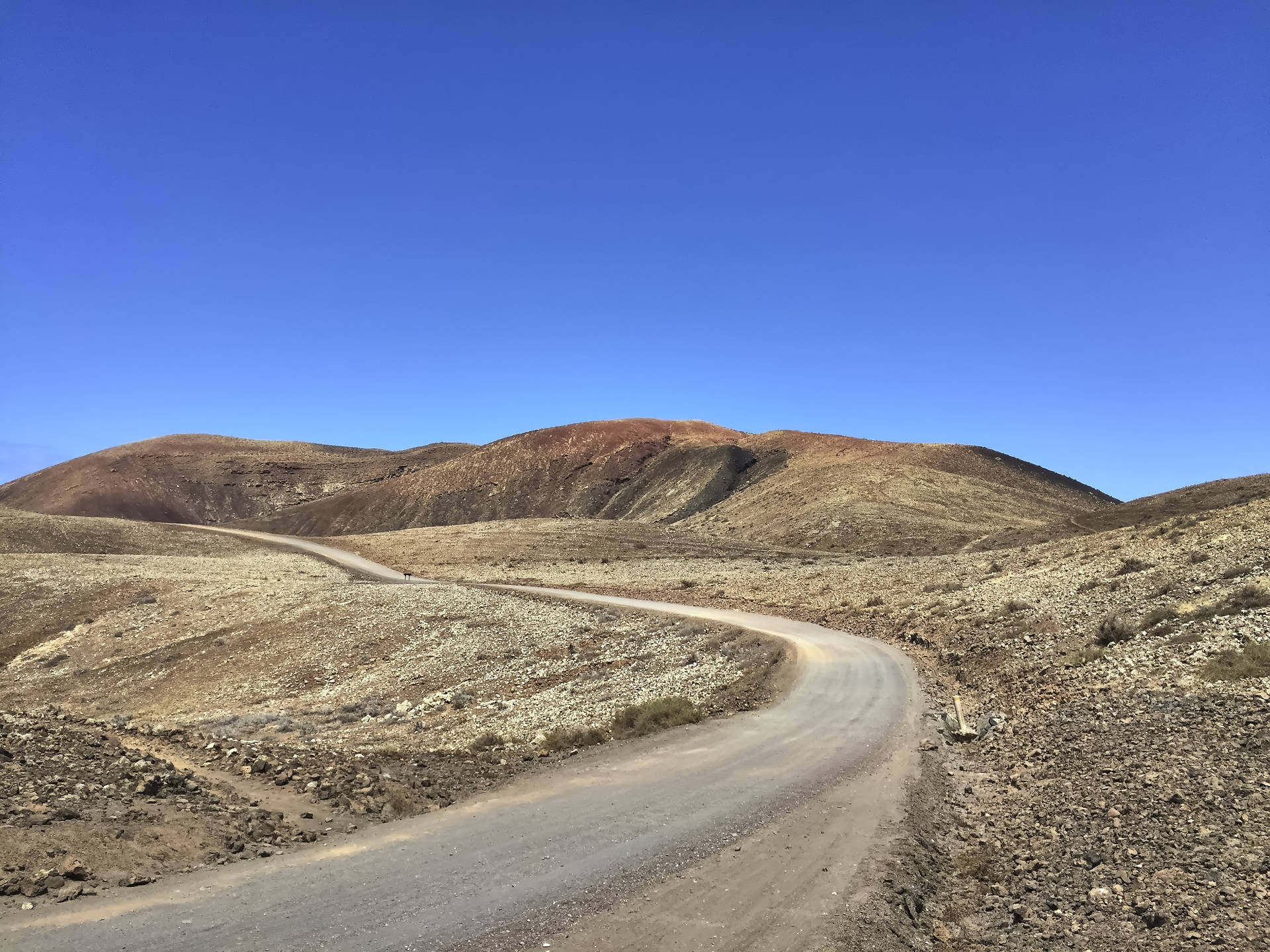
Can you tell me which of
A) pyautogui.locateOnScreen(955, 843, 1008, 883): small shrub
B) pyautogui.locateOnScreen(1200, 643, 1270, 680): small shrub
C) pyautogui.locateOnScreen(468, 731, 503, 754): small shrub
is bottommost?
pyautogui.locateOnScreen(955, 843, 1008, 883): small shrub

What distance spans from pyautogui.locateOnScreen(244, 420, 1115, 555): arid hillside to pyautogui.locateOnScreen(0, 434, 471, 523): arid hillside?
24.9 meters

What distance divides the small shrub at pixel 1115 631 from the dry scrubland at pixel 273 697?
28.2ft

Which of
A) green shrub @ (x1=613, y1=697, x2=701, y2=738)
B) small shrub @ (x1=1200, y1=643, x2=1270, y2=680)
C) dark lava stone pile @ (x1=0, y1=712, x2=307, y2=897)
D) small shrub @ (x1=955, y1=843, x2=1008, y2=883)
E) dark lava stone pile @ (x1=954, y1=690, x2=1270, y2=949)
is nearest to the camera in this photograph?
dark lava stone pile @ (x1=954, y1=690, x2=1270, y2=949)

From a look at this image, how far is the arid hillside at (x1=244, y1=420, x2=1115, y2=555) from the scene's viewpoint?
77.2 meters

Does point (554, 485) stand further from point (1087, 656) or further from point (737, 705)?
point (1087, 656)

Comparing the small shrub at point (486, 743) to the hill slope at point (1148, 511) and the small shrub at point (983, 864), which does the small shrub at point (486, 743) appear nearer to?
the small shrub at point (983, 864)

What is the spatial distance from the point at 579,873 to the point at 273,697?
19597mm

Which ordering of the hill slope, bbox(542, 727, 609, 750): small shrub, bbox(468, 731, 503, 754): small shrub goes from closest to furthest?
bbox(542, 727, 609, 750): small shrub → bbox(468, 731, 503, 754): small shrub → the hill slope

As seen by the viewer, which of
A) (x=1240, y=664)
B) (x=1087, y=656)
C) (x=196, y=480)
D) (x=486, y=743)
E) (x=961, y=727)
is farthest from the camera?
(x=196, y=480)

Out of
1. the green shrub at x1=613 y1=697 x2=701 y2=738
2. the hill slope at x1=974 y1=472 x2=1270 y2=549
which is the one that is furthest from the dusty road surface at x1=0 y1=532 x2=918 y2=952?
the hill slope at x1=974 y1=472 x2=1270 y2=549

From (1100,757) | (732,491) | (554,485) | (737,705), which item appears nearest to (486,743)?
(737,705)

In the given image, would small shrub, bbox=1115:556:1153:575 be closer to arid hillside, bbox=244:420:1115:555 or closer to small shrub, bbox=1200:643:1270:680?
small shrub, bbox=1200:643:1270:680

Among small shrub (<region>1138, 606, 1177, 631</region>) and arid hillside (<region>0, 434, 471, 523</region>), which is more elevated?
arid hillside (<region>0, 434, 471, 523</region>)

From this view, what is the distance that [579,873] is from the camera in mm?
9117
